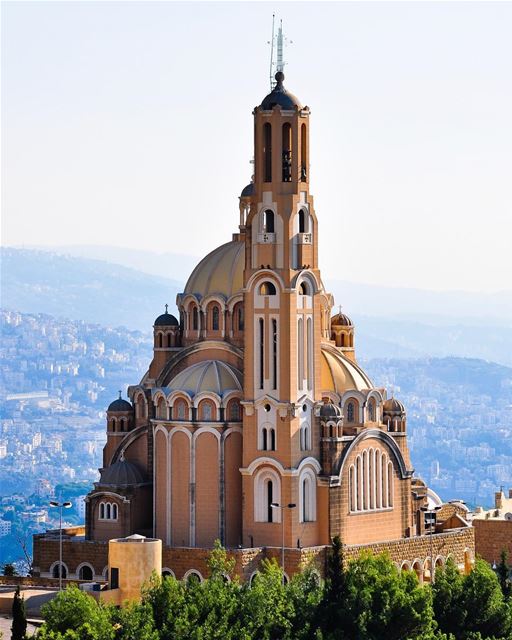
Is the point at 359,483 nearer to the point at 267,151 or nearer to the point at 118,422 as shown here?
the point at 118,422

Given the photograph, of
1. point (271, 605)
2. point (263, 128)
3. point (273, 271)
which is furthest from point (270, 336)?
point (271, 605)

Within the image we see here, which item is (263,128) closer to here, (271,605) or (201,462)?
(201,462)

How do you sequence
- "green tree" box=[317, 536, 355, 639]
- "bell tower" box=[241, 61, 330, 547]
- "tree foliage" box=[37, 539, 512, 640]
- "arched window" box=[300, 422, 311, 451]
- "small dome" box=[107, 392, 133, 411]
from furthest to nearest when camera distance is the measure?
"small dome" box=[107, 392, 133, 411], "arched window" box=[300, 422, 311, 451], "bell tower" box=[241, 61, 330, 547], "green tree" box=[317, 536, 355, 639], "tree foliage" box=[37, 539, 512, 640]

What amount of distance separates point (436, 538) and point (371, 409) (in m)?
7.29

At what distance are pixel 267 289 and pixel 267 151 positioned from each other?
6.24m

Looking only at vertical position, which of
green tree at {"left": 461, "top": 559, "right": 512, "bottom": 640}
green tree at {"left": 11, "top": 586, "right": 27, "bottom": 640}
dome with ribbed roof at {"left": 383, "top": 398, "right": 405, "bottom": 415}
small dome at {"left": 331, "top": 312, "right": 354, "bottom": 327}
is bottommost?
green tree at {"left": 11, "top": 586, "right": 27, "bottom": 640}

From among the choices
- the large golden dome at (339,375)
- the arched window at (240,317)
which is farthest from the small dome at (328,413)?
the arched window at (240,317)

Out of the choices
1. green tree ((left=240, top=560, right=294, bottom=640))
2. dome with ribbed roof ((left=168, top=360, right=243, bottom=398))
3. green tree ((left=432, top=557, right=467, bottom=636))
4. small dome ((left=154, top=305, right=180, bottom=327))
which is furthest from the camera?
small dome ((left=154, top=305, right=180, bottom=327))

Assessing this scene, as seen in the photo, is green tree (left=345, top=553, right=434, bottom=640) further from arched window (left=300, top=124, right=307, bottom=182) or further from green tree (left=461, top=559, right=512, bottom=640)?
arched window (left=300, top=124, right=307, bottom=182)

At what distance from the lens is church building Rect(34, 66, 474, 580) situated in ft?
315

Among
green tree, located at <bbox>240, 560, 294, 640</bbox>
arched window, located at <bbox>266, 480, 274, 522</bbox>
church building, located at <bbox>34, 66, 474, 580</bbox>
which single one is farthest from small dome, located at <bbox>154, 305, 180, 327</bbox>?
green tree, located at <bbox>240, 560, 294, 640</bbox>

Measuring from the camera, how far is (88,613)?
258 feet

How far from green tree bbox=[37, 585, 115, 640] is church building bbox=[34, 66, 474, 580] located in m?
15.2

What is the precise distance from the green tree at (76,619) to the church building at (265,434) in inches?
600
